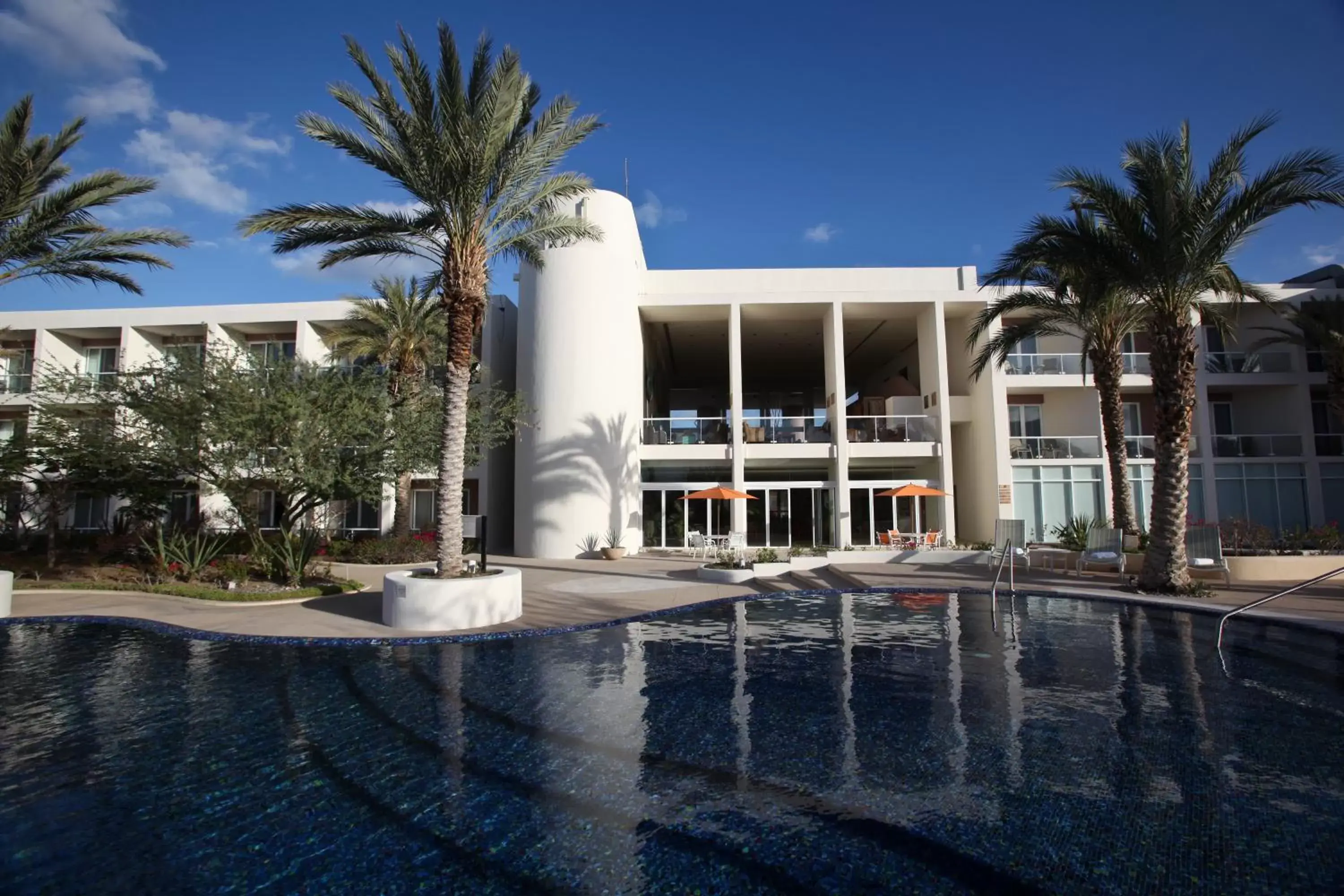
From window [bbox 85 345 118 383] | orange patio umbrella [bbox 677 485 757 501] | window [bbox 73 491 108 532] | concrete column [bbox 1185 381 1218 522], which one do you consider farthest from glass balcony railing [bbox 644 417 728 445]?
window [bbox 85 345 118 383]

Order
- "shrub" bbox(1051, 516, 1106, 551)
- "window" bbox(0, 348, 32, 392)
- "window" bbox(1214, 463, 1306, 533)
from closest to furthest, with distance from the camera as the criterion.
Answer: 1. "shrub" bbox(1051, 516, 1106, 551)
2. "window" bbox(1214, 463, 1306, 533)
3. "window" bbox(0, 348, 32, 392)

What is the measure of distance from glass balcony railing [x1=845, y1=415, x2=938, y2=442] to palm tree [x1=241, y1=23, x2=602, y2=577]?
14.3 m

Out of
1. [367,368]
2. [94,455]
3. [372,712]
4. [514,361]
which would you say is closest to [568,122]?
[367,368]

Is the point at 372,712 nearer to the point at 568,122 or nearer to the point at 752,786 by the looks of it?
the point at 752,786

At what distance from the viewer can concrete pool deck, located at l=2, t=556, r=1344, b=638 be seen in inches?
370

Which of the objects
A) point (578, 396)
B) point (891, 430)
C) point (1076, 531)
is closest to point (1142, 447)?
point (1076, 531)

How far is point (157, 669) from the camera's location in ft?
23.6

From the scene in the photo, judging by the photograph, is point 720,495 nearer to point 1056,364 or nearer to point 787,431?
point 787,431

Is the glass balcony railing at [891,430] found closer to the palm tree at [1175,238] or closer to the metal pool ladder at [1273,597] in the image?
the palm tree at [1175,238]

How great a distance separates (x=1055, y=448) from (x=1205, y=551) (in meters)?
9.58

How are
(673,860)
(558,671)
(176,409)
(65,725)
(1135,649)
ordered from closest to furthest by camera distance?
(673,860)
(65,725)
(558,671)
(1135,649)
(176,409)

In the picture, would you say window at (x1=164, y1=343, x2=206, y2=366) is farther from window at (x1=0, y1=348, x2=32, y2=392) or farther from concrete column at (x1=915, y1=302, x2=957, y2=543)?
concrete column at (x1=915, y1=302, x2=957, y2=543)

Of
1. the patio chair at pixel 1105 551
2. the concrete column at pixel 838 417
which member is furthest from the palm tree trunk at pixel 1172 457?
the concrete column at pixel 838 417

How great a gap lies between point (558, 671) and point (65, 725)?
4170mm
